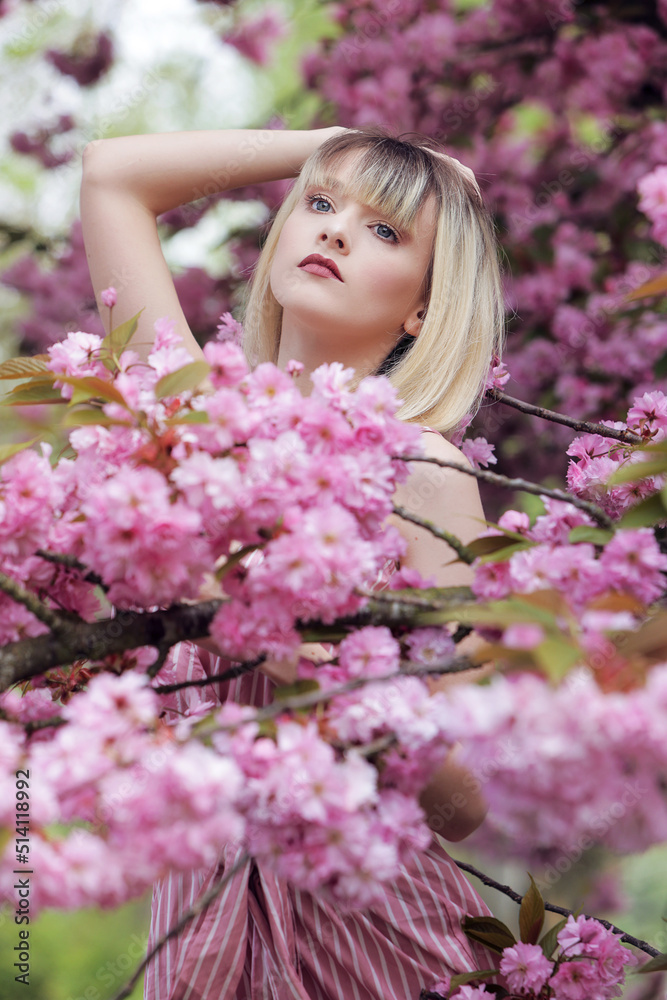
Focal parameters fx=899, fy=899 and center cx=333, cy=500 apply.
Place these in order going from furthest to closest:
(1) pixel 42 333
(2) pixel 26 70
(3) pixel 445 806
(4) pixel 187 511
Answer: (2) pixel 26 70, (1) pixel 42 333, (3) pixel 445 806, (4) pixel 187 511

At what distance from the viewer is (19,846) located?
2.27 ft

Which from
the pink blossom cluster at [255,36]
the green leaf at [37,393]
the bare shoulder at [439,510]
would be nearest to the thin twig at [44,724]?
the green leaf at [37,393]

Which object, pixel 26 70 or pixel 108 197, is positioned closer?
pixel 108 197

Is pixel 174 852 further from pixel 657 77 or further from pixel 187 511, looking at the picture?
pixel 657 77

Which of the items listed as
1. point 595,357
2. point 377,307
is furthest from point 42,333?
point 377,307

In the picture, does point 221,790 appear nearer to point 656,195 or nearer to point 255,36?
point 656,195

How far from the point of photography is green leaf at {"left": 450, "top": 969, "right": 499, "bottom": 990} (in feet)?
4.21

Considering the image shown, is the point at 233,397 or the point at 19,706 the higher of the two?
the point at 233,397

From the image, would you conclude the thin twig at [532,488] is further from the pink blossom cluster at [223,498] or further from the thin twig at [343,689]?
the thin twig at [343,689]

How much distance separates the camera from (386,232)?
165 centimetres

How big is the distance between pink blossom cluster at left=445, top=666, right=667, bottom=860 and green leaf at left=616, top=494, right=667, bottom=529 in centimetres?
30

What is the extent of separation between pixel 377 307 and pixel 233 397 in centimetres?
79

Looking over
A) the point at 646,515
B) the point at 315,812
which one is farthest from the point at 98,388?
the point at 646,515

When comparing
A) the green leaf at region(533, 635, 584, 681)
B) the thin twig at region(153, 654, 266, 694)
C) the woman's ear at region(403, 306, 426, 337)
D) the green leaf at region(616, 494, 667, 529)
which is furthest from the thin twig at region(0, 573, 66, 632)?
the woman's ear at region(403, 306, 426, 337)
